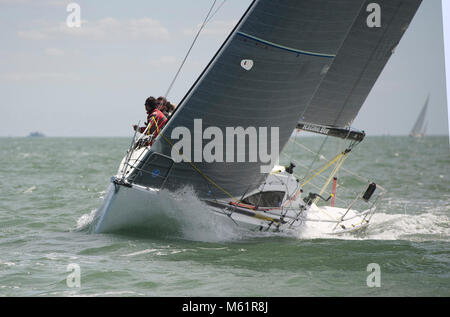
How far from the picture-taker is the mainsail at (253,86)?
7254 millimetres

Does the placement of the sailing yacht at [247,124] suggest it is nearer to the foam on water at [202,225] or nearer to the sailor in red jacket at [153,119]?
the foam on water at [202,225]

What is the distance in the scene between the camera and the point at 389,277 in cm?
609

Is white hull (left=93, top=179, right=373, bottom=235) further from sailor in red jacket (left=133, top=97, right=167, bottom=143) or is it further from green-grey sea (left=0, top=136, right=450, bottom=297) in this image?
sailor in red jacket (left=133, top=97, right=167, bottom=143)

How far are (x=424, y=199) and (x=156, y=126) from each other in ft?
26.9

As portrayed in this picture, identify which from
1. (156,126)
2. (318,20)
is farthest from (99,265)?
(318,20)

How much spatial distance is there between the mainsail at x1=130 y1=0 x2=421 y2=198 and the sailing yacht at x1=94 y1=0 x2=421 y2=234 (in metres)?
0.01

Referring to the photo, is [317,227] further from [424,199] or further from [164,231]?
[424,199]

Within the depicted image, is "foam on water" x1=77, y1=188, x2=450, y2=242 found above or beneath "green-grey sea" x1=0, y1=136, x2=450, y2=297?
above

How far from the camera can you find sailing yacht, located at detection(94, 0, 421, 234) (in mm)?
7293

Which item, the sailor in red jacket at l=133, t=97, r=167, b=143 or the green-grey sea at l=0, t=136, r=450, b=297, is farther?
the sailor in red jacket at l=133, t=97, r=167, b=143

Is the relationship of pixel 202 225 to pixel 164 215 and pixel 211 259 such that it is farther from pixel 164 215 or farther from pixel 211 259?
pixel 211 259

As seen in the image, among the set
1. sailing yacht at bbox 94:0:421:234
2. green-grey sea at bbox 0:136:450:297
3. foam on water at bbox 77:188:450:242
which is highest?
sailing yacht at bbox 94:0:421:234

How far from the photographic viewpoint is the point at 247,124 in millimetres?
7746

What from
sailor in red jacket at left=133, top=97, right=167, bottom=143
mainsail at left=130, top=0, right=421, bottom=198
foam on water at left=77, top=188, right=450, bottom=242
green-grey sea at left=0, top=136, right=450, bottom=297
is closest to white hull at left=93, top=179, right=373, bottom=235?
foam on water at left=77, top=188, right=450, bottom=242
